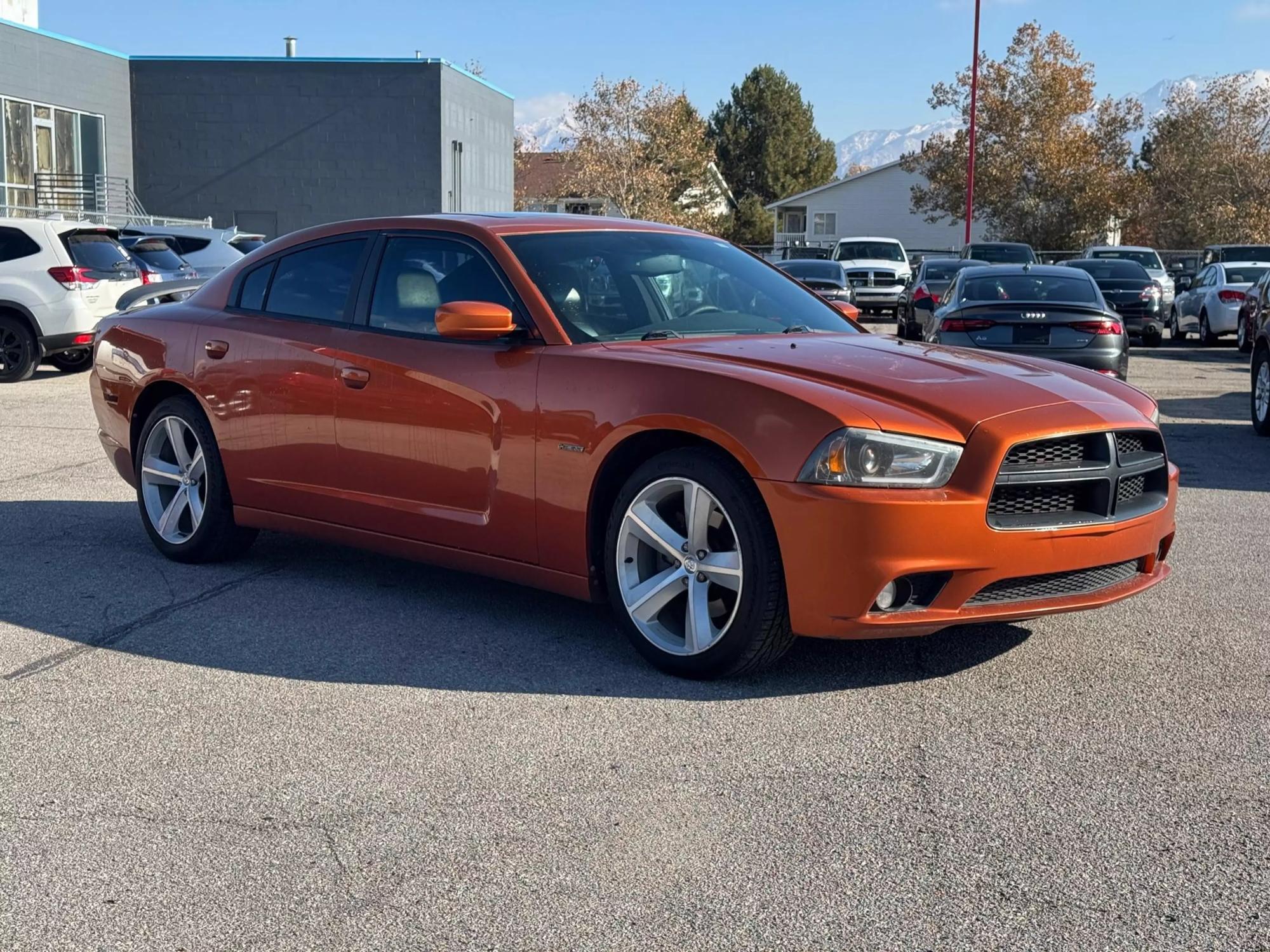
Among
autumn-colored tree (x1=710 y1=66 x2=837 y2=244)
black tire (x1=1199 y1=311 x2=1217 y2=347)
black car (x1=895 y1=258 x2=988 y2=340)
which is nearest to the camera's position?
black car (x1=895 y1=258 x2=988 y2=340)

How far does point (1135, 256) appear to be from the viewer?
33.6 meters

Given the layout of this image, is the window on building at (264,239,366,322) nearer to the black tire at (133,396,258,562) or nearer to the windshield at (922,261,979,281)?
the black tire at (133,396,258,562)

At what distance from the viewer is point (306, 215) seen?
40.4m

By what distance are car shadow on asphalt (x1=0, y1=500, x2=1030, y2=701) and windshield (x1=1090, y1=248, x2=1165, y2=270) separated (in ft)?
93.5

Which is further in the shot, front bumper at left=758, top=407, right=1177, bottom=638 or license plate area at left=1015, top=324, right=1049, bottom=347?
license plate area at left=1015, top=324, right=1049, bottom=347

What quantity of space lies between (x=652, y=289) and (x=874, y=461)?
1588 mm

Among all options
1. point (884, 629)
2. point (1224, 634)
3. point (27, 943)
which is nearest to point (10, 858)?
point (27, 943)

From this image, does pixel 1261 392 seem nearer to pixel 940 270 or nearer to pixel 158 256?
pixel 158 256

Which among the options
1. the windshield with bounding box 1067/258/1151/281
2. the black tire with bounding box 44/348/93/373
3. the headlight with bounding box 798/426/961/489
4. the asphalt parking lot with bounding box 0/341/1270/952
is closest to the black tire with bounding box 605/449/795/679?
the asphalt parking lot with bounding box 0/341/1270/952

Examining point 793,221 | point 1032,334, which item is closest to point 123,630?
point 1032,334

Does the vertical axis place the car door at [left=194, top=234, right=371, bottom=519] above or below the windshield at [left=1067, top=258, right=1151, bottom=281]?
below

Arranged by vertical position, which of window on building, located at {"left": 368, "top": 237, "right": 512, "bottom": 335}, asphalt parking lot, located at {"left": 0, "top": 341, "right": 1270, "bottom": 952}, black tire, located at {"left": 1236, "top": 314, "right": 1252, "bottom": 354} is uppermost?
window on building, located at {"left": 368, "top": 237, "right": 512, "bottom": 335}

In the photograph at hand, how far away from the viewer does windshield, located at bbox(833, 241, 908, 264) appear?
3688cm

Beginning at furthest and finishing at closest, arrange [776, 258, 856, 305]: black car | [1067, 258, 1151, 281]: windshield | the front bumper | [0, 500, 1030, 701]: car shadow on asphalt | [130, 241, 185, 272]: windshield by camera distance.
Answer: [776, 258, 856, 305]: black car < [1067, 258, 1151, 281]: windshield < [130, 241, 185, 272]: windshield < [0, 500, 1030, 701]: car shadow on asphalt < the front bumper
